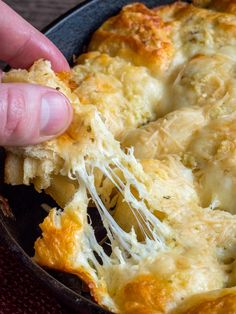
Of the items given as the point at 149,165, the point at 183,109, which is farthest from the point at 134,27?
the point at 149,165

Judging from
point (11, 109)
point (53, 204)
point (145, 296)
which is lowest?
point (53, 204)

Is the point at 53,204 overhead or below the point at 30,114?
below

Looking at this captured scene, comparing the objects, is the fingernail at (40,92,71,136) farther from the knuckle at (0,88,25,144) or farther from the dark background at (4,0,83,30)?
the dark background at (4,0,83,30)

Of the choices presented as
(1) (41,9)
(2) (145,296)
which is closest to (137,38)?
(2) (145,296)

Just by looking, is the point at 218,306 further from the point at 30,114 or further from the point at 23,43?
the point at 23,43

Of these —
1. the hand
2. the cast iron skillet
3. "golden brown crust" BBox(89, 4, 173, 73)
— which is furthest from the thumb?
"golden brown crust" BBox(89, 4, 173, 73)
